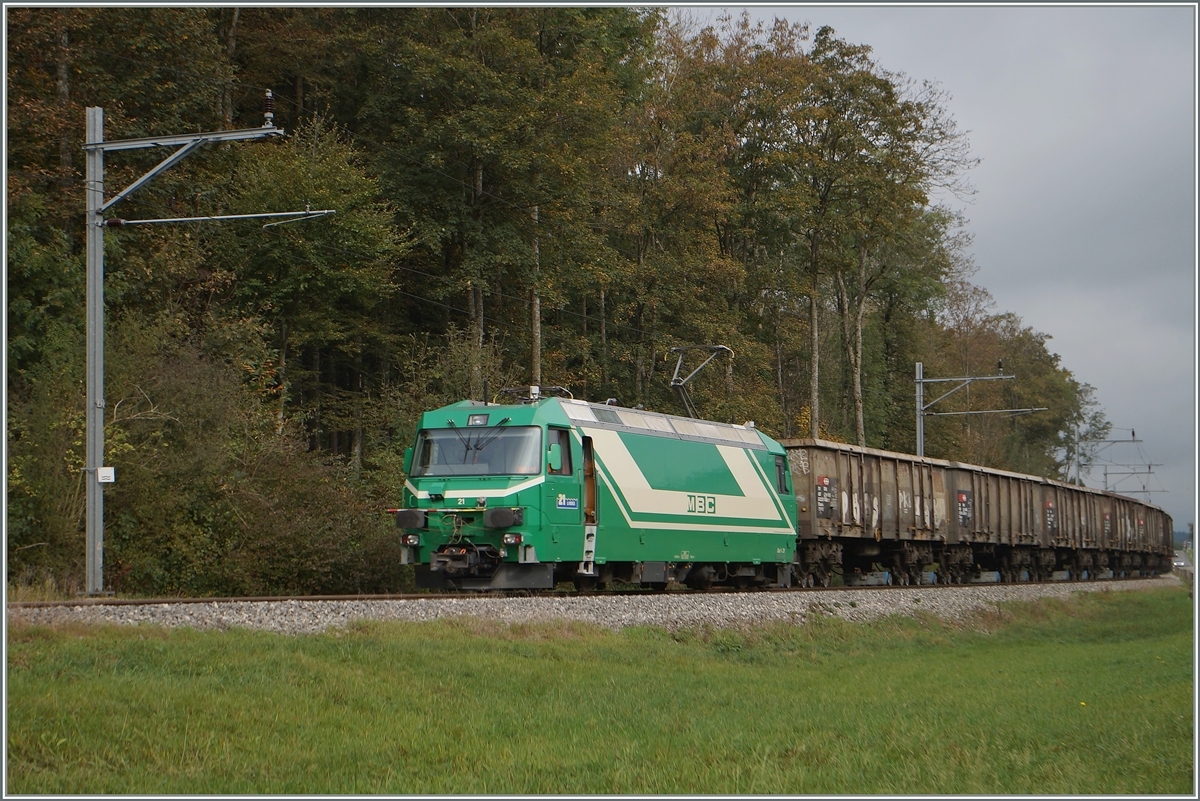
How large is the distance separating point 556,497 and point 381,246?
547 inches

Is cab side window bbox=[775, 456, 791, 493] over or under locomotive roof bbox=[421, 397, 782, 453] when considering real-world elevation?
under

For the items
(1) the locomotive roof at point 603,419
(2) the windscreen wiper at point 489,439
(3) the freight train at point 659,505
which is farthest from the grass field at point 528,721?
(1) the locomotive roof at point 603,419

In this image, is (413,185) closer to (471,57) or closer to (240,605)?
(471,57)

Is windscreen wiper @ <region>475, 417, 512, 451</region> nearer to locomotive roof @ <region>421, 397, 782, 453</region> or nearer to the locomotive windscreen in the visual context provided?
the locomotive windscreen

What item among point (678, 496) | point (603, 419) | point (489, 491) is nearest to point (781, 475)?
point (678, 496)

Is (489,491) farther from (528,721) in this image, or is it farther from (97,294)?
(528,721)

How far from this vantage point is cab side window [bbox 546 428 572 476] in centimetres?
2005

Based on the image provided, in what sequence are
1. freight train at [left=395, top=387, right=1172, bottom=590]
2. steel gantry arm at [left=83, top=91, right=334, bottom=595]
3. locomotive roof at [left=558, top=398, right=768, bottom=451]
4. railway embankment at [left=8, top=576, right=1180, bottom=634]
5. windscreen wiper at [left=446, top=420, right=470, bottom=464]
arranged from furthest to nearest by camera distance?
locomotive roof at [left=558, top=398, right=768, bottom=451] → windscreen wiper at [left=446, top=420, right=470, bottom=464] → freight train at [left=395, top=387, right=1172, bottom=590] → steel gantry arm at [left=83, top=91, right=334, bottom=595] → railway embankment at [left=8, top=576, right=1180, bottom=634]

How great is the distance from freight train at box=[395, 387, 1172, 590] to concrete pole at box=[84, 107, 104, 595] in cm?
484

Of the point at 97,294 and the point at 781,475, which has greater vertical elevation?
the point at 97,294

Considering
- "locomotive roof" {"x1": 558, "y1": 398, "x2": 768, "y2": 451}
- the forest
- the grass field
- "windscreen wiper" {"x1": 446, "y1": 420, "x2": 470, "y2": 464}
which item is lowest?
the grass field

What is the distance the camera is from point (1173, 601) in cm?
4044

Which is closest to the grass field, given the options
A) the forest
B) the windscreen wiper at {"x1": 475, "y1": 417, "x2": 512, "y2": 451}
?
the windscreen wiper at {"x1": 475, "y1": 417, "x2": 512, "y2": 451}

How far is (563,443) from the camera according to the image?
66.9 ft
